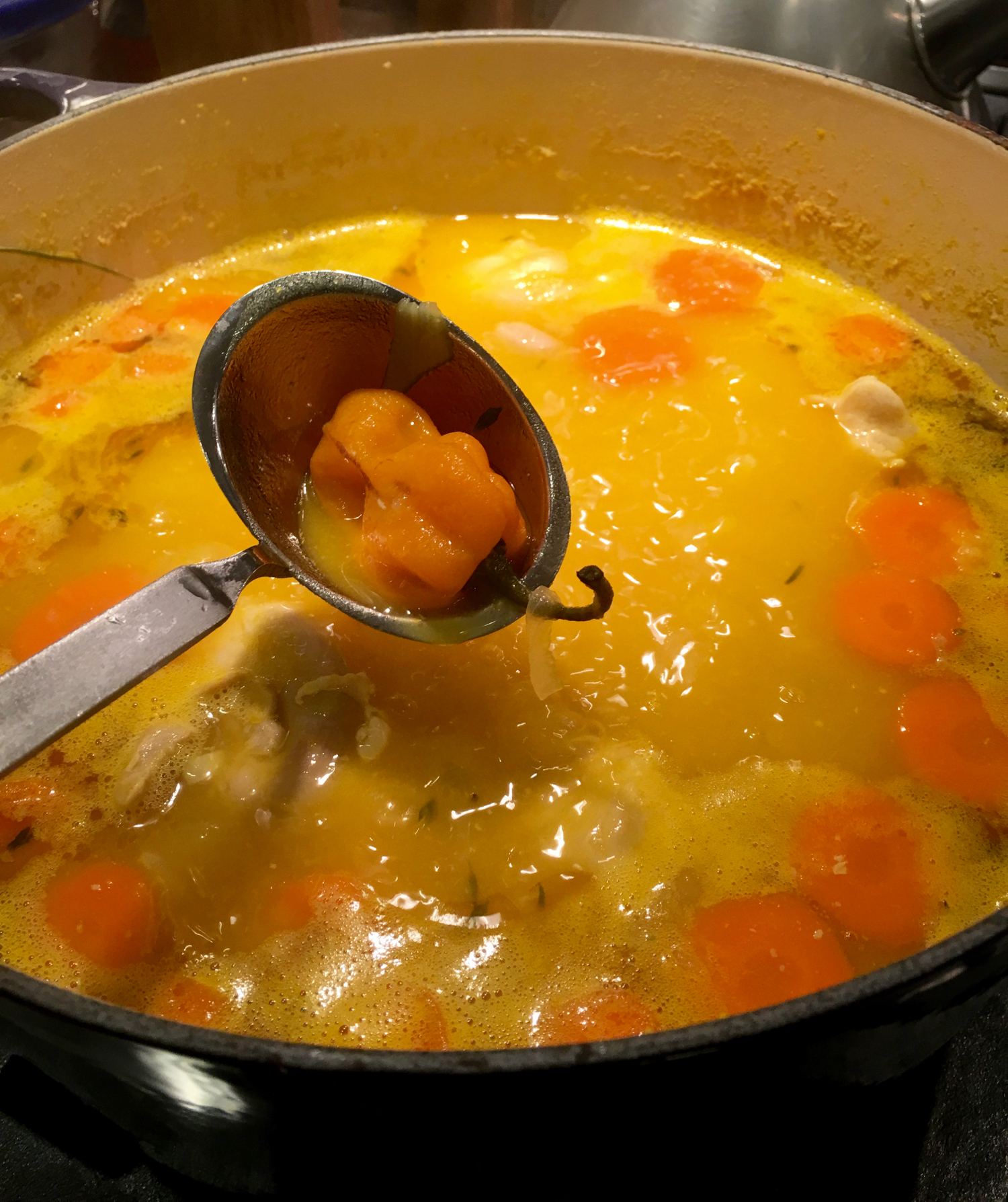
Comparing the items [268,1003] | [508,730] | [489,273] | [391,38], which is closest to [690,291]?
[489,273]

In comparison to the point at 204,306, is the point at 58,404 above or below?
below

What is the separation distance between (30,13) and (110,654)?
1661 mm

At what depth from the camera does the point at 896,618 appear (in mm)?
1320

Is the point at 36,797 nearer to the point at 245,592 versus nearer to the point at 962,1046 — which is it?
the point at 245,592

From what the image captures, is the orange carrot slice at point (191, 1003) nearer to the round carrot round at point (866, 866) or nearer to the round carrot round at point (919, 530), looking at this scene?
the round carrot round at point (866, 866)

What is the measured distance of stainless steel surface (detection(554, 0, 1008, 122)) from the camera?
180 cm

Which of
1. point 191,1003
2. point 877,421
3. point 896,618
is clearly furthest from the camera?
point 877,421

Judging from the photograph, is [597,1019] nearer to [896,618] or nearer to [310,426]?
[896,618]

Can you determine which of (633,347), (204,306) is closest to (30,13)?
(204,306)

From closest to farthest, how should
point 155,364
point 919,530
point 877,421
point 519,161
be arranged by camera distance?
point 919,530
point 877,421
point 155,364
point 519,161

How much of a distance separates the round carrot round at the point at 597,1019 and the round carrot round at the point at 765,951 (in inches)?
3.5

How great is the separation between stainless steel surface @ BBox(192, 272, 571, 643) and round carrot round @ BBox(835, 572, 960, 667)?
49 centimetres

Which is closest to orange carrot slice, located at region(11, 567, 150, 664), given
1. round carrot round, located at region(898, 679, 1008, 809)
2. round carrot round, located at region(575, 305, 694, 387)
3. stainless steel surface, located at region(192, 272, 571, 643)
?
stainless steel surface, located at region(192, 272, 571, 643)

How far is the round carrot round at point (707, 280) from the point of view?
5.94 ft
